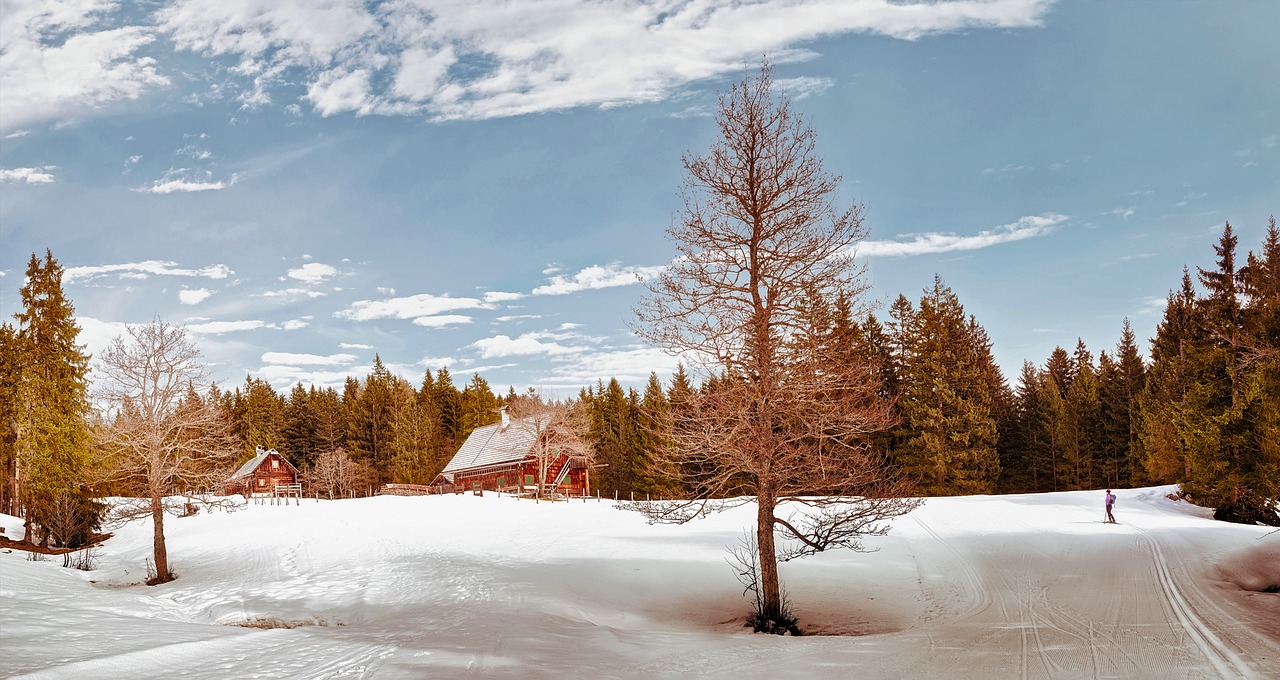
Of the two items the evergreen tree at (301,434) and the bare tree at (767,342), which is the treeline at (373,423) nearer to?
the evergreen tree at (301,434)

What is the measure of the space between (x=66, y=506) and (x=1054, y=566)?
35316 millimetres

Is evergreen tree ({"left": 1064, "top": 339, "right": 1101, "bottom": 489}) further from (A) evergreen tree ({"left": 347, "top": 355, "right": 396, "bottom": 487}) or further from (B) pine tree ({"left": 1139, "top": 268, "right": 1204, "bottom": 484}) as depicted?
(A) evergreen tree ({"left": 347, "top": 355, "right": 396, "bottom": 487})

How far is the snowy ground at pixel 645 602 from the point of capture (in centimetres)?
906

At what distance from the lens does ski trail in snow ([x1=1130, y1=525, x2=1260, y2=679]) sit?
9289mm

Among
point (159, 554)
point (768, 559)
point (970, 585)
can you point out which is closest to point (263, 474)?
point (159, 554)

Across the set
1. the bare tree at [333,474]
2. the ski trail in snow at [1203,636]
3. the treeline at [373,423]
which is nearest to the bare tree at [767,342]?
the ski trail in snow at [1203,636]

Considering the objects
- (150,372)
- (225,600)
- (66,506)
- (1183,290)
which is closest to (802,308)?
(225,600)

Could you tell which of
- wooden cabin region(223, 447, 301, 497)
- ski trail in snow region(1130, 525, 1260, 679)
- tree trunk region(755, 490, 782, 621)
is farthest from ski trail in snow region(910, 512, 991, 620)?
wooden cabin region(223, 447, 301, 497)

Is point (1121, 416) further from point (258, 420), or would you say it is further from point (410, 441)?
point (258, 420)

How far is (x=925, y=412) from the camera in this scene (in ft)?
149

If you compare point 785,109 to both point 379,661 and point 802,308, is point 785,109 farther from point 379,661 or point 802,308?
point 379,661

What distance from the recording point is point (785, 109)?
14.8 metres

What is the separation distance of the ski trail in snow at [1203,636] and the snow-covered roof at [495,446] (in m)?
35.7

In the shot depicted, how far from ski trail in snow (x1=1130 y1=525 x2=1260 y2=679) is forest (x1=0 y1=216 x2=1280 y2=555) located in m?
5.40
